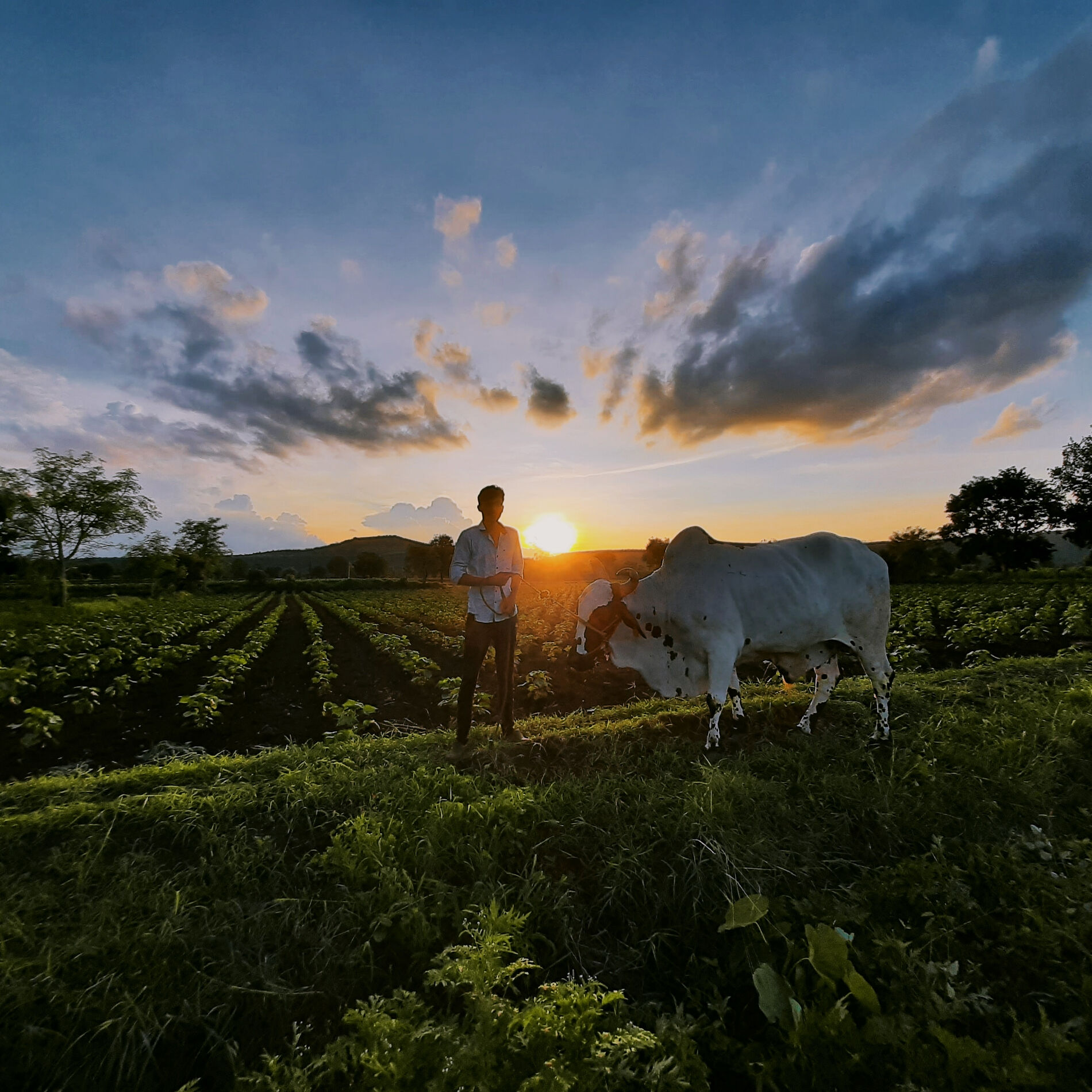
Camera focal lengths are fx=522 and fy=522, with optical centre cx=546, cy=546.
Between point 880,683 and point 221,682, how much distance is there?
11171mm

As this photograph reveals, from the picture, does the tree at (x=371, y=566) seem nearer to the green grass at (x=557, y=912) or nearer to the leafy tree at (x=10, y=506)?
the leafy tree at (x=10, y=506)

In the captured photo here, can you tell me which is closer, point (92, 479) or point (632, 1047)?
point (632, 1047)

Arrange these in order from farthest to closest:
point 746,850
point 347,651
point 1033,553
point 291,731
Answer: point 1033,553, point 347,651, point 291,731, point 746,850

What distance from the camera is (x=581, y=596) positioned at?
6906mm

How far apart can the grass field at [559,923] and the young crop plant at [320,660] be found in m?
6.42

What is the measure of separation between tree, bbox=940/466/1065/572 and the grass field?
223 feet

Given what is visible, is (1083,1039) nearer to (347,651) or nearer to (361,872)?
(361,872)

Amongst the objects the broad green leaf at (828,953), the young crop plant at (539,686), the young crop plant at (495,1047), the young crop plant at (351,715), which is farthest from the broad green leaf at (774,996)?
the young crop plant at (539,686)

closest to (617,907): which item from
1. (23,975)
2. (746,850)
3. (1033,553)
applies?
(746,850)

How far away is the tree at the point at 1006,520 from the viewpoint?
55969 mm

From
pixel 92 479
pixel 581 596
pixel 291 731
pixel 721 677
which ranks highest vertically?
pixel 92 479

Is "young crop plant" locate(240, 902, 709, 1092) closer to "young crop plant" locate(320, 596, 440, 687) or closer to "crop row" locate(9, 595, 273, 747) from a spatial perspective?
"crop row" locate(9, 595, 273, 747)

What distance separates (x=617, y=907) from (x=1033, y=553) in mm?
73587

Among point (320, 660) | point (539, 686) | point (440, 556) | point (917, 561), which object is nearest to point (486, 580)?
point (539, 686)
